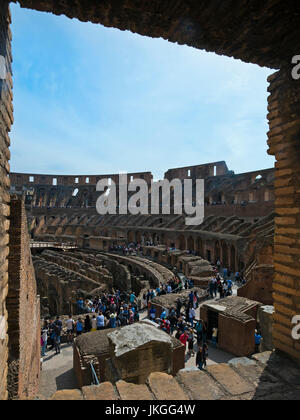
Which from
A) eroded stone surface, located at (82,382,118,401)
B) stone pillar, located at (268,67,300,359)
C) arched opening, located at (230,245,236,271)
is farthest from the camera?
arched opening, located at (230,245,236,271)

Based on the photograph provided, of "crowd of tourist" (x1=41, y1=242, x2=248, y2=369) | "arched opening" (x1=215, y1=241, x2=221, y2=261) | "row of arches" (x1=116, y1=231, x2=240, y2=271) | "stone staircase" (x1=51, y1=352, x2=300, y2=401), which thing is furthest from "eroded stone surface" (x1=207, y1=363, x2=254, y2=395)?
"arched opening" (x1=215, y1=241, x2=221, y2=261)

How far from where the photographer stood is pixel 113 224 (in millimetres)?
37719

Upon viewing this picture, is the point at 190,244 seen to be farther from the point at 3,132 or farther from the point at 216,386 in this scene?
the point at 3,132

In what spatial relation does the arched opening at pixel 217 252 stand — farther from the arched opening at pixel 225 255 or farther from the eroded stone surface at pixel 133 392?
the eroded stone surface at pixel 133 392

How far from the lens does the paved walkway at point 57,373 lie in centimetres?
757

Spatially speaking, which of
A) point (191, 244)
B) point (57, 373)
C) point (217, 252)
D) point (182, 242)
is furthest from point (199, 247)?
point (57, 373)

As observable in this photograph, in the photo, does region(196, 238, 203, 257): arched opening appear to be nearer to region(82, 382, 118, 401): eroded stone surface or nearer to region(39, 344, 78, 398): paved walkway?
region(39, 344, 78, 398): paved walkway

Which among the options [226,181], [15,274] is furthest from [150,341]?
[226,181]

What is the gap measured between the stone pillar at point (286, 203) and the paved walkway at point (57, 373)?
6.43m

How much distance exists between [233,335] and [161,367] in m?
4.77

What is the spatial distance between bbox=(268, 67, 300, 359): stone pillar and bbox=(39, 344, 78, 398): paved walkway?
643cm

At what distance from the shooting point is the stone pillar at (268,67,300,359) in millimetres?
3498

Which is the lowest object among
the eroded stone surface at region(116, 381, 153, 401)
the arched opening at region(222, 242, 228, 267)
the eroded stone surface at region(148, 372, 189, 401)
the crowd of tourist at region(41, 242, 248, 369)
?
the crowd of tourist at region(41, 242, 248, 369)
